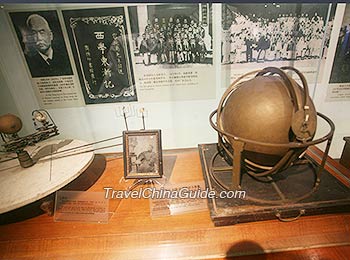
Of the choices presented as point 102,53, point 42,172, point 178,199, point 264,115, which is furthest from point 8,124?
point 264,115

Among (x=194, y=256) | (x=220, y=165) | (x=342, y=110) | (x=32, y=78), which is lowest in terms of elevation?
(x=194, y=256)

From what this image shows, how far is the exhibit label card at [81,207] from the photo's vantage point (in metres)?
1.13

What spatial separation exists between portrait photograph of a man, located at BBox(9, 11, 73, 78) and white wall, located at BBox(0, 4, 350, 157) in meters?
0.09

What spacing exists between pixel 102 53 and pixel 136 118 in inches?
21.4

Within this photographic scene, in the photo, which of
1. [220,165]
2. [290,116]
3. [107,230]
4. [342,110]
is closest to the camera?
[290,116]

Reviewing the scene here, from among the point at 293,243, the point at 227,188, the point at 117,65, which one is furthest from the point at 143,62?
the point at 293,243

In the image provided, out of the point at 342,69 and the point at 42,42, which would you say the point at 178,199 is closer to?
the point at 42,42

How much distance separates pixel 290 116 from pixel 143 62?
3.44 feet

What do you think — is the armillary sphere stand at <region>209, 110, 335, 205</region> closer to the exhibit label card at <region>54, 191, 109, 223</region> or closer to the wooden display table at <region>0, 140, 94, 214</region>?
the exhibit label card at <region>54, 191, 109, 223</region>

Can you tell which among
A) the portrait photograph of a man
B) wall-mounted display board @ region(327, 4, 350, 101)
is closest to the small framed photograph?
the portrait photograph of a man

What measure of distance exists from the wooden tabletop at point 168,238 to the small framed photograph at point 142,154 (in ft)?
0.77

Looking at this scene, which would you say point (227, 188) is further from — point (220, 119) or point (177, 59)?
point (177, 59)

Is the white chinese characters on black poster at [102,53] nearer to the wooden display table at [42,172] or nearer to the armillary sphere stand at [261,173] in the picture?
the wooden display table at [42,172]

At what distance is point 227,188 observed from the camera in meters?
1.13
